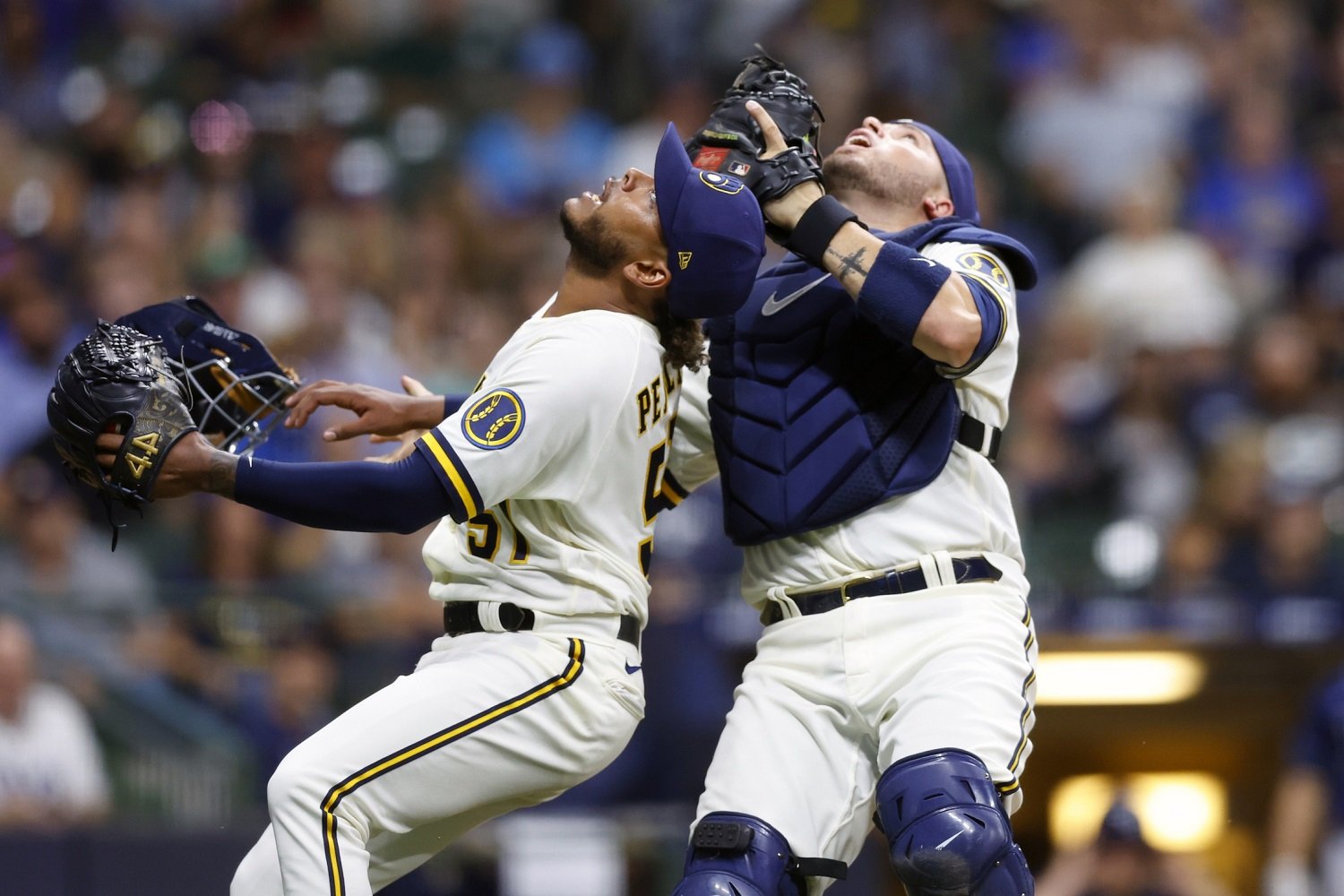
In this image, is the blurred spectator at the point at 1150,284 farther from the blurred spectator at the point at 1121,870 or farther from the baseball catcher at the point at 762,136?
the baseball catcher at the point at 762,136

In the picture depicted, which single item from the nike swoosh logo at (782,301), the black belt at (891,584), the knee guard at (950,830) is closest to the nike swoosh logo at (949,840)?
the knee guard at (950,830)

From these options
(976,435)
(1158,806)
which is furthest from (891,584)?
(1158,806)

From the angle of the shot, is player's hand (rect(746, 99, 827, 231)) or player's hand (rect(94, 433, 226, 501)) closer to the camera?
player's hand (rect(94, 433, 226, 501))

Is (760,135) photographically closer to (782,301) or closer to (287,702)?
(782,301)

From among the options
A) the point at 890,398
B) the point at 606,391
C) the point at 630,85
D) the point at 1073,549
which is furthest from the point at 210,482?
the point at 630,85

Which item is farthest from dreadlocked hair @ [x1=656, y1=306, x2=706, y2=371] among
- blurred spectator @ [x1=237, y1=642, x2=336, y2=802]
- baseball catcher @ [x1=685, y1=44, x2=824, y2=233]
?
blurred spectator @ [x1=237, y1=642, x2=336, y2=802]

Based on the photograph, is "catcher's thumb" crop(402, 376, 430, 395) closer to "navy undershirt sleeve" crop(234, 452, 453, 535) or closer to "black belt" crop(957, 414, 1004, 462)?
"navy undershirt sleeve" crop(234, 452, 453, 535)
